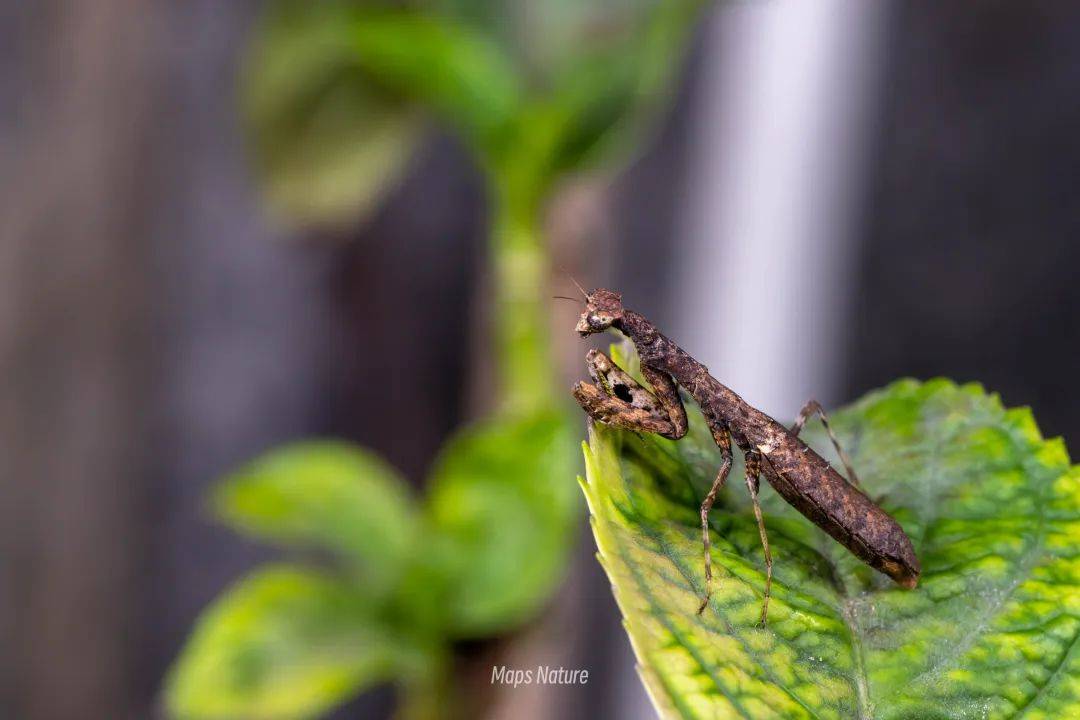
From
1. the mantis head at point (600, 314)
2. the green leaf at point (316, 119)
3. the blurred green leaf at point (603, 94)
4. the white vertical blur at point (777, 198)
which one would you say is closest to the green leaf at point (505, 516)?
the mantis head at point (600, 314)

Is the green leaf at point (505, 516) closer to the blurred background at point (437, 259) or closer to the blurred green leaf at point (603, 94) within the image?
the blurred background at point (437, 259)

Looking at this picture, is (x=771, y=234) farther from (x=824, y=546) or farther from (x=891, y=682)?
(x=891, y=682)

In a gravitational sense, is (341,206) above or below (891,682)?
above

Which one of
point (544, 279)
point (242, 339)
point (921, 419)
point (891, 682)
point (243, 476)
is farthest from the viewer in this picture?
point (242, 339)

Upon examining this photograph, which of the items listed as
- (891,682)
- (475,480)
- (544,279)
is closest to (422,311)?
(544,279)

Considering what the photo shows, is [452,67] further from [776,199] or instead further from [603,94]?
[776,199]

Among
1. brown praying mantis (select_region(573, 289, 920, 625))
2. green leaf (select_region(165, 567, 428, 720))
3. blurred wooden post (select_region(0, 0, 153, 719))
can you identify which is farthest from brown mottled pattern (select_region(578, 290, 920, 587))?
blurred wooden post (select_region(0, 0, 153, 719))

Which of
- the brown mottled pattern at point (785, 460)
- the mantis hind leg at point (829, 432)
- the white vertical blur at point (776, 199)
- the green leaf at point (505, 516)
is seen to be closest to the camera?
the brown mottled pattern at point (785, 460)
